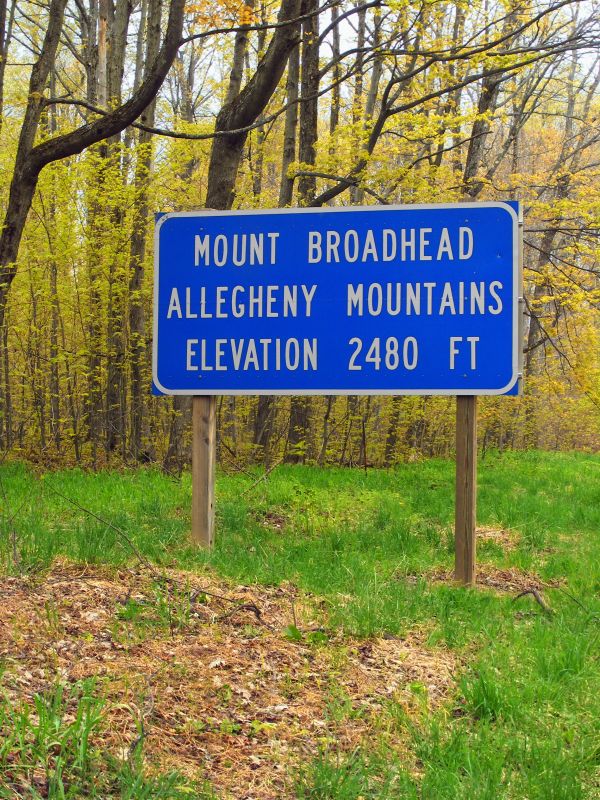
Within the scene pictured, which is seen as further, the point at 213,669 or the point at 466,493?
the point at 466,493

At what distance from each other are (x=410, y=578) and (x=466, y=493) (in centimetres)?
77

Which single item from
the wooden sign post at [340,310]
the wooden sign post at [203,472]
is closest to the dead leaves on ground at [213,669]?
the wooden sign post at [203,472]

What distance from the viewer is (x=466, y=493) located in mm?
6273

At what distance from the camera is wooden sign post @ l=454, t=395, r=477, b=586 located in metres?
6.21

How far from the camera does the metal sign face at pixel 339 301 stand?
244 inches

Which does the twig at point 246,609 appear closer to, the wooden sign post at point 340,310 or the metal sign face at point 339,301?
the wooden sign post at point 340,310

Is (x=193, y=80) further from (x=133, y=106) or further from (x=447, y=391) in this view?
(x=447, y=391)

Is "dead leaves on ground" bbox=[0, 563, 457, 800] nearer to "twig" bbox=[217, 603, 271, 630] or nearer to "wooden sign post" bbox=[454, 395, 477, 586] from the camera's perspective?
"twig" bbox=[217, 603, 271, 630]

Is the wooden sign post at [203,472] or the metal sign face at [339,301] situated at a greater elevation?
the metal sign face at [339,301]

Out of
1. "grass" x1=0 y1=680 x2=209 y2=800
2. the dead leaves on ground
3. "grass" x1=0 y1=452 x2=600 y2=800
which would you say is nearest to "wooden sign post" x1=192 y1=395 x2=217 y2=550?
"grass" x1=0 y1=452 x2=600 y2=800

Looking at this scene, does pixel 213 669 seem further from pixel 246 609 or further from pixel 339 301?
pixel 339 301

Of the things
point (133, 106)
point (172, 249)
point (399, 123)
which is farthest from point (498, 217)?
point (399, 123)

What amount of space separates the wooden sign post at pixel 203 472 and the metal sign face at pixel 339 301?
0.21 m

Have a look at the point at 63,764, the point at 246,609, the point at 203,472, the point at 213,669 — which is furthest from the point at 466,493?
the point at 63,764
